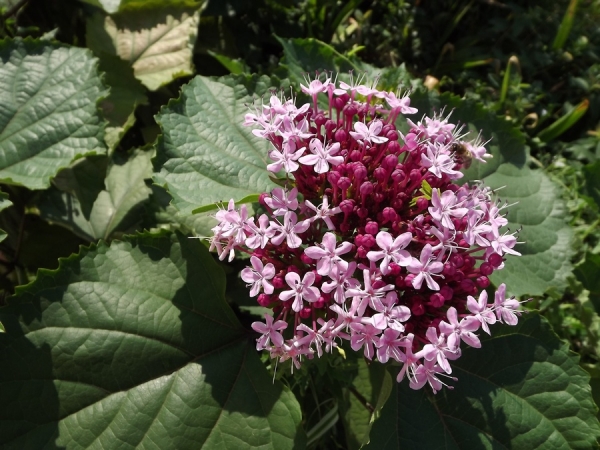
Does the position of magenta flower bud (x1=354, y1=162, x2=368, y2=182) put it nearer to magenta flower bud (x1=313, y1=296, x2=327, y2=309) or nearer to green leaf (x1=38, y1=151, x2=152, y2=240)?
magenta flower bud (x1=313, y1=296, x2=327, y2=309)

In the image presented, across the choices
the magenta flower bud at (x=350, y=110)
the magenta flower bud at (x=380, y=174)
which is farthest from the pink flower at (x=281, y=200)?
the magenta flower bud at (x=350, y=110)

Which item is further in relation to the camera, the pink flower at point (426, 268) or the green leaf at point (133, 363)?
the green leaf at point (133, 363)

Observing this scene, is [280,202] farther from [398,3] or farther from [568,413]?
[398,3]

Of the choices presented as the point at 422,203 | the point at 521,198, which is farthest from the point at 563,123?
the point at 422,203

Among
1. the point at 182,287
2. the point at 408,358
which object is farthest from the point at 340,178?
the point at 182,287

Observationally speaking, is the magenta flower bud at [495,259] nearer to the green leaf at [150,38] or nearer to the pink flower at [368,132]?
the pink flower at [368,132]

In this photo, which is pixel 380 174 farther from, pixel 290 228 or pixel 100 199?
pixel 100 199

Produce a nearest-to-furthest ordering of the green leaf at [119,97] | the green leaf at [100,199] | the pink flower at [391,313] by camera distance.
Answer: the pink flower at [391,313] → the green leaf at [100,199] → the green leaf at [119,97]
